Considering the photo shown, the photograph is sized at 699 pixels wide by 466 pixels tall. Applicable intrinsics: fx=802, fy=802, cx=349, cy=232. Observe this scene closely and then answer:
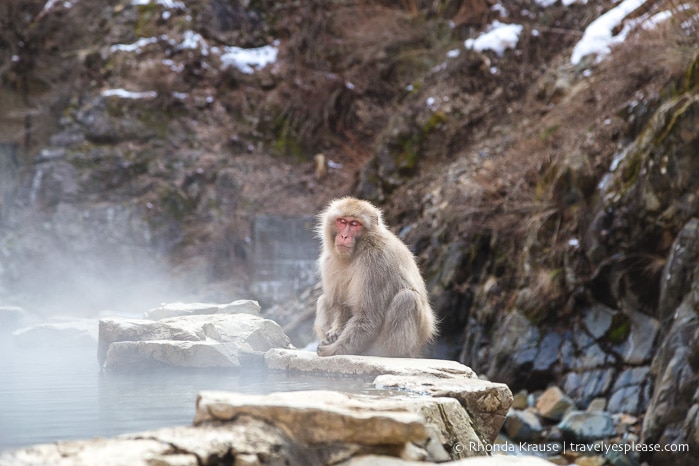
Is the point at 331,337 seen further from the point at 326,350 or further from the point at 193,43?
the point at 193,43

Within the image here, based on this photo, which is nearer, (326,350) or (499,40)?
(326,350)

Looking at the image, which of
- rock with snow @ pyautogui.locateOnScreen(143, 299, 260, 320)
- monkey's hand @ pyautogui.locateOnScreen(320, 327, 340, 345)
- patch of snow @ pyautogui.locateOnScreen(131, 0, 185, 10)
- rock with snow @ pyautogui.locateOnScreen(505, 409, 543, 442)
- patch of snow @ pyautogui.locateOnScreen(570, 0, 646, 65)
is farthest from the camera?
patch of snow @ pyautogui.locateOnScreen(131, 0, 185, 10)

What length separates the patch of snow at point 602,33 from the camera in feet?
30.0

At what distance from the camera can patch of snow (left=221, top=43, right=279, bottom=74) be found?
1446cm

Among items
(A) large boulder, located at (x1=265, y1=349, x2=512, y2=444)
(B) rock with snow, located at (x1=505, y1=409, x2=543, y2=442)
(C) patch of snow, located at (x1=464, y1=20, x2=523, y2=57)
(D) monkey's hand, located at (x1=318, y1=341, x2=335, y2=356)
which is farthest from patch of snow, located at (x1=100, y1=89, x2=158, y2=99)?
(A) large boulder, located at (x1=265, y1=349, x2=512, y2=444)

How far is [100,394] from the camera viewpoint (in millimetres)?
3285

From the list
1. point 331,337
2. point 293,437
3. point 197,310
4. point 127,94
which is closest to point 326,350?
point 331,337

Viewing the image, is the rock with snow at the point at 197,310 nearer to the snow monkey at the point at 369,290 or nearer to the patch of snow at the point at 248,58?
the snow monkey at the point at 369,290

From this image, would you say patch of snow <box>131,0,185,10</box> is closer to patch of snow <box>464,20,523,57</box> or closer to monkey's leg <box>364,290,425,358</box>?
patch of snow <box>464,20,523,57</box>

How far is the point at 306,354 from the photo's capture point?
4.11 m

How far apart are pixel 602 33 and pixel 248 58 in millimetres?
7143

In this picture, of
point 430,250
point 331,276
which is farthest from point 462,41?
point 331,276

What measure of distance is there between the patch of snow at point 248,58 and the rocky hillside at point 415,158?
0.05 meters

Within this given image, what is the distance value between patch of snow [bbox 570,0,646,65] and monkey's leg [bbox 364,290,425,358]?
5.70 m
